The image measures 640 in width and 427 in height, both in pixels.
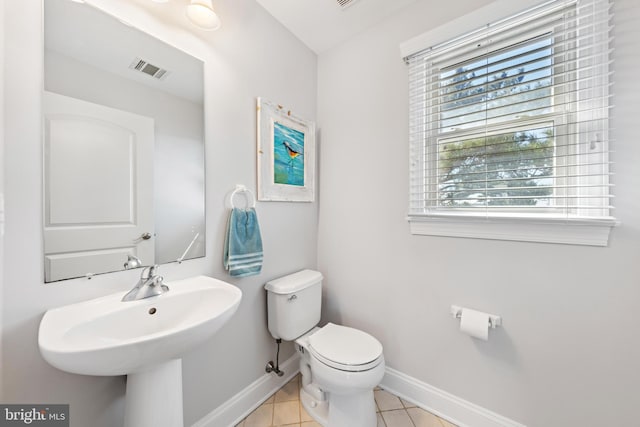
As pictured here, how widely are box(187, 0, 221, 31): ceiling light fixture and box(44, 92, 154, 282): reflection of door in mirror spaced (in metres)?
0.49

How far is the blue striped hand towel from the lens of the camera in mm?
1246

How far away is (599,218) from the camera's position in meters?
0.96

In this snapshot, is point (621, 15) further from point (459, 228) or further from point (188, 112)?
point (188, 112)

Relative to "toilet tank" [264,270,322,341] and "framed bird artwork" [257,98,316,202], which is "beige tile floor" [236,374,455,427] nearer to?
"toilet tank" [264,270,322,341]

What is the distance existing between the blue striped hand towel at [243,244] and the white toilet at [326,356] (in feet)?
0.73

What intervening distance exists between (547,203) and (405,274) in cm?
78

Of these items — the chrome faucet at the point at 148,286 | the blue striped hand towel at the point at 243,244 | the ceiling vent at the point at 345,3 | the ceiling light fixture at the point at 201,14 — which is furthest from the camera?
the ceiling vent at the point at 345,3

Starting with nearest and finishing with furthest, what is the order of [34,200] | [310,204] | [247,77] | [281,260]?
[34,200], [247,77], [281,260], [310,204]

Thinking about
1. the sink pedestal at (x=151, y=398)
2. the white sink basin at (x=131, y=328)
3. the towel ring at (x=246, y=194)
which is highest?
the towel ring at (x=246, y=194)

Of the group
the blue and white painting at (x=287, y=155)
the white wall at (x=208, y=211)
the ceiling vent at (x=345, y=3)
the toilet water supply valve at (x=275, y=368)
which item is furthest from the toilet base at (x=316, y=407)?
the ceiling vent at (x=345, y=3)

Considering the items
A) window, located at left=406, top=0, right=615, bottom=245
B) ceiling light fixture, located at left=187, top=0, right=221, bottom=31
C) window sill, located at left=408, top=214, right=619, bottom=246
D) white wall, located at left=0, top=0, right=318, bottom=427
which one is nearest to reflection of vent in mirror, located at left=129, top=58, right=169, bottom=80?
white wall, located at left=0, top=0, right=318, bottom=427

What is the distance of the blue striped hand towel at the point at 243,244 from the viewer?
1246 millimetres

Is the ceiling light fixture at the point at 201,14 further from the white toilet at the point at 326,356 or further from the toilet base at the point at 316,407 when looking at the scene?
the toilet base at the point at 316,407

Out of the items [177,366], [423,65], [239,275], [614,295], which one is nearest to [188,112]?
[239,275]
